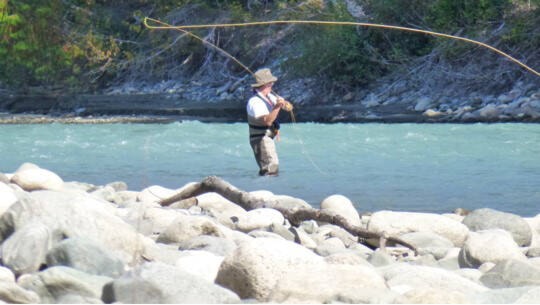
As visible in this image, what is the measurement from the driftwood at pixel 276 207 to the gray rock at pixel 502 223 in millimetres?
1051

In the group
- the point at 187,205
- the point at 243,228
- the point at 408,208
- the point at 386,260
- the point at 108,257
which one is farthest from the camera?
the point at 408,208

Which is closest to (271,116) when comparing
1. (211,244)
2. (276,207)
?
(276,207)

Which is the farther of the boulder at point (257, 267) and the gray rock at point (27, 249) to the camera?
the gray rock at point (27, 249)

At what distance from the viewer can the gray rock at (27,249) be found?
4.39 m

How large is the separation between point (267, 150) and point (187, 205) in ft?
7.02

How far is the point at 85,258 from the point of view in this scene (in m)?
4.32

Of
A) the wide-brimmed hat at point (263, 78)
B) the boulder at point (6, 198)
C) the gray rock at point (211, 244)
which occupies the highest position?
the wide-brimmed hat at point (263, 78)

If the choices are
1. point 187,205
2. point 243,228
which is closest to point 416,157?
point 187,205

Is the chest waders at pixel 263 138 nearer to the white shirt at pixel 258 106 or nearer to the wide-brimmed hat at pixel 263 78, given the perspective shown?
the white shirt at pixel 258 106

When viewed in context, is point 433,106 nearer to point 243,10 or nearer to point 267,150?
point 243,10

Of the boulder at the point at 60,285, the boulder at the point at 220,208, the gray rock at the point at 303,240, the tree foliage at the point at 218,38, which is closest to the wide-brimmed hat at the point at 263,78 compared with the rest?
the boulder at the point at 220,208

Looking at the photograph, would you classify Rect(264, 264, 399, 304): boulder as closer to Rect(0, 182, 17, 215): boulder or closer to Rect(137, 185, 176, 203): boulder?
Rect(0, 182, 17, 215): boulder

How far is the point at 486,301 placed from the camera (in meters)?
3.96

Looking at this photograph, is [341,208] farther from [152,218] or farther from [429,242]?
[152,218]
